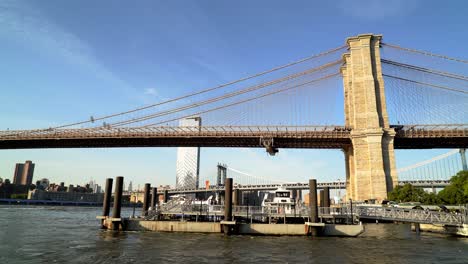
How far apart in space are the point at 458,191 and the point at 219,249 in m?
34.5

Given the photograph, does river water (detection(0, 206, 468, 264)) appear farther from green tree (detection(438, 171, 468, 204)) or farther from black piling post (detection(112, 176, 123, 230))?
green tree (detection(438, 171, 468, 204))

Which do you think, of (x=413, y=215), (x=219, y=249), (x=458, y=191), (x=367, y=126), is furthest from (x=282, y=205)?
(x=367, y=126)

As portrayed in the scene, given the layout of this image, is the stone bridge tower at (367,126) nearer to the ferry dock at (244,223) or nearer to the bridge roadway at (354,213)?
the bridge roadway at (354,213)

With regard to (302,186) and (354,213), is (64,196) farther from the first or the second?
(354,213)

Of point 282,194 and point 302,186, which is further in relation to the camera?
point 302,186

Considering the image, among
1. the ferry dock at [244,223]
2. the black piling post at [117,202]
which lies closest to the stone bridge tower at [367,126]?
the ferry dock at [244,223]

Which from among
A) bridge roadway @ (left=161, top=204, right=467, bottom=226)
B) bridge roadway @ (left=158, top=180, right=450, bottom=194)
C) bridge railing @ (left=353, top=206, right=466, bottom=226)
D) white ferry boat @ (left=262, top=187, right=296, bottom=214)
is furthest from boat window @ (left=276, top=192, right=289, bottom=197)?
bridge roadway @ (left=158, top=180, right=450, bottom=194)

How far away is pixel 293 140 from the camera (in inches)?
2296

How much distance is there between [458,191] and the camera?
135ft

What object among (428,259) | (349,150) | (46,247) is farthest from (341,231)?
(349,150)

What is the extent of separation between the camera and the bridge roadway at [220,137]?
55.2m

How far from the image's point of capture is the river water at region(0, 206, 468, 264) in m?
18.5

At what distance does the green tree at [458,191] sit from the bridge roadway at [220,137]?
1288cm

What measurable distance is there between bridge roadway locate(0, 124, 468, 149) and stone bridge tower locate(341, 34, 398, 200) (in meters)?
2.99
